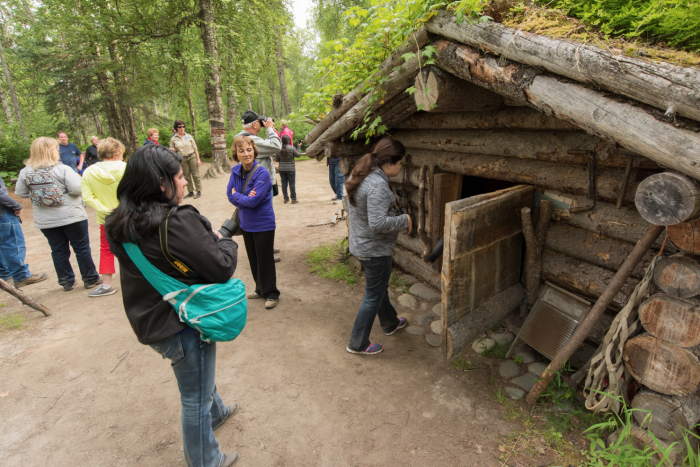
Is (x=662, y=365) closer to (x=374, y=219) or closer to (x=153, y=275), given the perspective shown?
(x=374, y=219)

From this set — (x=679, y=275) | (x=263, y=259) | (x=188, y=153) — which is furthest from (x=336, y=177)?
(x=679, y=275)

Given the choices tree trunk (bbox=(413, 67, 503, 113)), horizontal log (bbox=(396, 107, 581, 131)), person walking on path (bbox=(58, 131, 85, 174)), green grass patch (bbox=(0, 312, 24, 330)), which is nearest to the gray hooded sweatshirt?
tree trunk (bbox=(413, 67, 503, 113))

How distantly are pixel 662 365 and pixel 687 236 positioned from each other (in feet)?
2.80

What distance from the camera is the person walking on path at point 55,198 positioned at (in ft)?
15.5

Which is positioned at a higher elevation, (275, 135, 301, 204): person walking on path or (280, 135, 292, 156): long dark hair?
(280, 135, 292, 156): long dark hair

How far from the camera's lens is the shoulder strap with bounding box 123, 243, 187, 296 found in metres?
1.84

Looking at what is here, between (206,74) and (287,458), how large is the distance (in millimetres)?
13822

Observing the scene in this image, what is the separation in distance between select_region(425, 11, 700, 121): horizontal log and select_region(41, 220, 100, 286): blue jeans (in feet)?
18.4

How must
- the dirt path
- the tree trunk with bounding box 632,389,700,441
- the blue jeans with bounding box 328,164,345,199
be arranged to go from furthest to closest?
1. the blue jeans with bounding box 328,164,345,199
2. the dirt path
3. the tree trunk with bounding box 632,389,700,441

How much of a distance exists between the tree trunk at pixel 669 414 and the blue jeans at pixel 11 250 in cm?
778

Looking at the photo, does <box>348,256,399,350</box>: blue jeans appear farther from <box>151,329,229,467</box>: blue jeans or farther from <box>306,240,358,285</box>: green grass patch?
<box>306,240,358,285</box>: green grass patch

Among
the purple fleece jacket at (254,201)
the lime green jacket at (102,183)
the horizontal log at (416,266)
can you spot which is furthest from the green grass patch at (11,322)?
the horizontal log at (416,266)

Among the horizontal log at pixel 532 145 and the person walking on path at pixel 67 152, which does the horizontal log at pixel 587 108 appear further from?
the person walking on path at pixel 67 152

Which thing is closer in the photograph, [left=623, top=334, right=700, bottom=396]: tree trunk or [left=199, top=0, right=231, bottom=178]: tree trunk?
[left=623, top=334, right=700, bottom=396]: tree trunk
